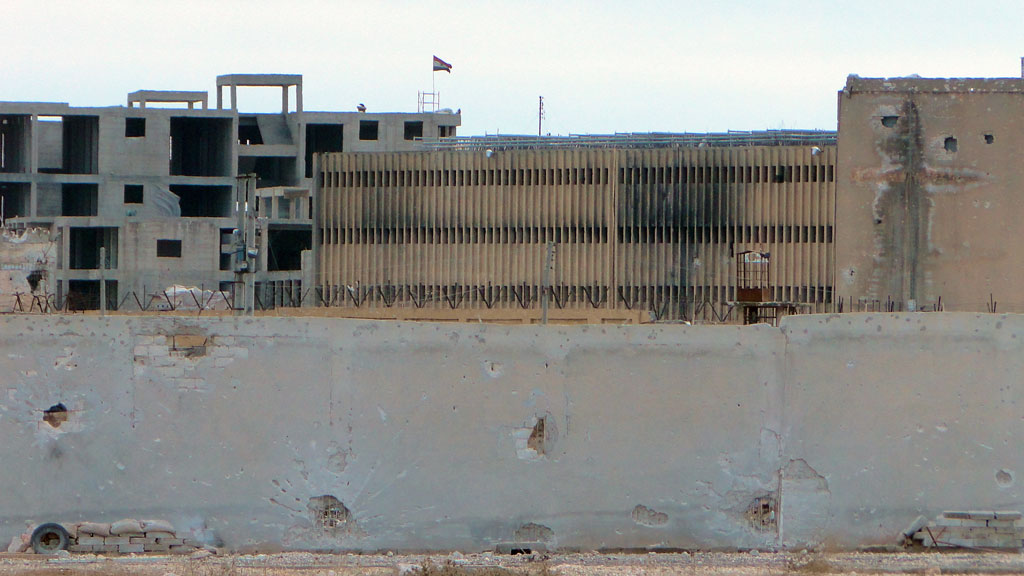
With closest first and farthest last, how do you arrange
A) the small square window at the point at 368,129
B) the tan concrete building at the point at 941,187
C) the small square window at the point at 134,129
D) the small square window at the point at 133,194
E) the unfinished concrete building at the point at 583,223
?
the tan concrete building at the point at 941,187, the unfinished concrete building at the point at 583,223, the small square window at the point at 134,129, the small square window at the point at 133,194, the small square window at the point at 368,129

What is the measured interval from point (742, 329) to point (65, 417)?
28.5ft

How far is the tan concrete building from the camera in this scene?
49.5 meters

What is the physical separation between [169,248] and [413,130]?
23.2 meters

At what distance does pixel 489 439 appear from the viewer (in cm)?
2047

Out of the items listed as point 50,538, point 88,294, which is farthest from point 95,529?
point 88,294

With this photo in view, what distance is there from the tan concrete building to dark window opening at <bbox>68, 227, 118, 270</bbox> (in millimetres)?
39646

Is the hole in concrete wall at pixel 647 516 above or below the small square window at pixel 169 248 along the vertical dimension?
below

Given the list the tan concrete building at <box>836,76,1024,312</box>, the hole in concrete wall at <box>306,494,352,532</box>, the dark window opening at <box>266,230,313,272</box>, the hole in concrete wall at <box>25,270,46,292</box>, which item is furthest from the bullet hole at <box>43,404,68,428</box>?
the dark window opening at <box>266,230,313,272</box>

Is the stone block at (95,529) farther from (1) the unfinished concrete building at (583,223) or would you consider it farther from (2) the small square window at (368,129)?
→ (2) the small square window at (368,129)

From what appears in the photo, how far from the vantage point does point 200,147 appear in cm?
9162

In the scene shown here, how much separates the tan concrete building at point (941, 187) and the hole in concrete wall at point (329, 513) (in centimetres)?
3208

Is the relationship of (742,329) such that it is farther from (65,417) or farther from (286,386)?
(65,417)

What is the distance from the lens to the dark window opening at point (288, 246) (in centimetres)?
7650

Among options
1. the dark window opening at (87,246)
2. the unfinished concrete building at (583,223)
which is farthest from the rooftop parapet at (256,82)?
the unfinished concrete building at (583,223)
